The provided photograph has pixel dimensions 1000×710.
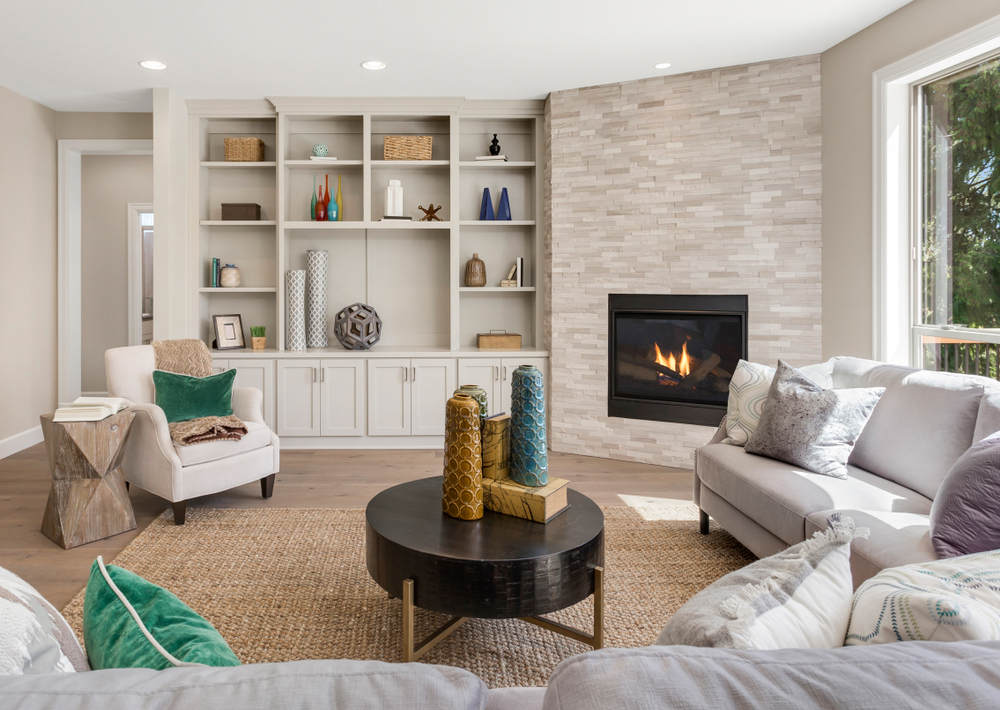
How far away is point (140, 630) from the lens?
704 millimetres

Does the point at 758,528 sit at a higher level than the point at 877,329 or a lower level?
lower

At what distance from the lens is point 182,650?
0.70 metres

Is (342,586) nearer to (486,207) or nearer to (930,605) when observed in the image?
(930,605)

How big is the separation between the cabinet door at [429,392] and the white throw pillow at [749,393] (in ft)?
7.49

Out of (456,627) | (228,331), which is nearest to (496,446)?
(456,627)

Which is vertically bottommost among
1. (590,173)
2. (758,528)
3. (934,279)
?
(758,528)

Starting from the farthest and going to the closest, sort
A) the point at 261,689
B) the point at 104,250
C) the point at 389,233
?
the point at 104,250
the point at 389,233
the point at 261,689

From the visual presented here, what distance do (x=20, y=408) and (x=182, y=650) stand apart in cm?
512

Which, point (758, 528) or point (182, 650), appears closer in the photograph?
point (182, 650)

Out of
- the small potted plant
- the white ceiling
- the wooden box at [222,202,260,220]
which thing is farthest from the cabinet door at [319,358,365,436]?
the white ceiling

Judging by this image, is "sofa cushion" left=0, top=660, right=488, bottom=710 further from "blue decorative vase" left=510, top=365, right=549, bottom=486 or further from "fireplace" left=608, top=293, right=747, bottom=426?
"fireplace" left=608, top=293, right=747, bottom=426

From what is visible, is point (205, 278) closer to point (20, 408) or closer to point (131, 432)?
point (20, 408)

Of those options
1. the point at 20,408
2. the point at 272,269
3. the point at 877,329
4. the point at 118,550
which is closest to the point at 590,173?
the point at 877,329

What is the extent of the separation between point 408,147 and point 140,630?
14.9 ft
